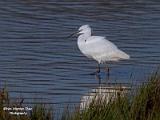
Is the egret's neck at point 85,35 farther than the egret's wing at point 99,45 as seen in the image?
Yes

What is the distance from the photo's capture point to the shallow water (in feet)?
40.8

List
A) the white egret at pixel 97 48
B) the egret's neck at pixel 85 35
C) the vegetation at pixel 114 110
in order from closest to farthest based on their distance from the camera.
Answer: the vegetation at pixel 114 110
the white egret at pixel 97 48
the egret's neck at pixel 85 35

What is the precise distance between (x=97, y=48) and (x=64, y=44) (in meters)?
1.58

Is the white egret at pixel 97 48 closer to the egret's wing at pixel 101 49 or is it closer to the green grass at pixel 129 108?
the egret's wing at pixel 101 49

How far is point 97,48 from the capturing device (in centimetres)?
1445

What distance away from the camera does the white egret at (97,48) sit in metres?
14.2

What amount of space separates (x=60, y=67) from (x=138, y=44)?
2610 mm

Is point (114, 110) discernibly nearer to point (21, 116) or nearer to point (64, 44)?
point (21, 116)

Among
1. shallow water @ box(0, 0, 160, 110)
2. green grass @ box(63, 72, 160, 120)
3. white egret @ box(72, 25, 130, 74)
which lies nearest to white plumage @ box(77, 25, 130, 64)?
white egret @ box(72, 25, 130, 74)

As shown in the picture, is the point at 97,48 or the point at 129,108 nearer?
the point at 129,108

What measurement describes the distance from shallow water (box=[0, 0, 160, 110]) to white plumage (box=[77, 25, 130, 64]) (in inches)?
8.3

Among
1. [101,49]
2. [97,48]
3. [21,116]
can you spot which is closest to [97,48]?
[97,48]

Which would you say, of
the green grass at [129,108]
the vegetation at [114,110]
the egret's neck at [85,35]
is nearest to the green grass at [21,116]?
the vegetation at [114,110]

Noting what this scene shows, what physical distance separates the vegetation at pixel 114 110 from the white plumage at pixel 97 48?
4738 mm
